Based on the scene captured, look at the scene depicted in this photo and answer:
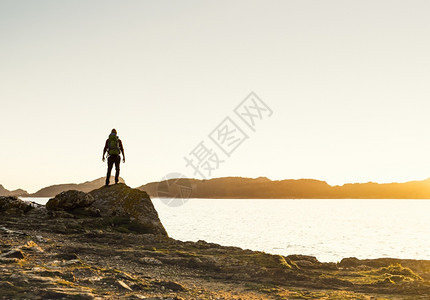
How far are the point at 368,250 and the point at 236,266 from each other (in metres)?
40.1

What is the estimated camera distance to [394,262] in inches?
816

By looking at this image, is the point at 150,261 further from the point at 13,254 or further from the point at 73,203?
the point at 73,203

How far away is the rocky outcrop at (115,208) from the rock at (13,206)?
1.39 metres

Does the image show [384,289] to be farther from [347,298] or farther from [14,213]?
[14,213]

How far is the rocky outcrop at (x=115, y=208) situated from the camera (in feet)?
75.5

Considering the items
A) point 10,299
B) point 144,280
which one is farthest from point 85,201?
point 10,299

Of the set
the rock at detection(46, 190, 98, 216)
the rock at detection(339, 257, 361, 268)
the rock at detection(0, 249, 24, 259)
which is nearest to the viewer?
the rock at detection(0, 249, 24, 259)

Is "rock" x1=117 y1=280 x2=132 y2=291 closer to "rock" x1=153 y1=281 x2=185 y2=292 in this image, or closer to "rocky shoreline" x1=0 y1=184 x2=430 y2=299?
"rocky shoreline" x1=0 y1=184 x2=430 y2=299

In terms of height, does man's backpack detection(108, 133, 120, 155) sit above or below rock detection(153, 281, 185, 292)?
above

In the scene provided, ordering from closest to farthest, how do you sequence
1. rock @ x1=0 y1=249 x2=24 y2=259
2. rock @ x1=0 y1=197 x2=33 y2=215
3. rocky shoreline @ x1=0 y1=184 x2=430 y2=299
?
rocky shoreline @ x1=0 y1=184 x2=430 y2=299 < rock @ x1=0 y1=249 x2=24 y2=259 < rock @ x1=0 y1=197 x2=33 y2=215

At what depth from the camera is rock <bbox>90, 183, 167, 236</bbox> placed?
23.3 metres

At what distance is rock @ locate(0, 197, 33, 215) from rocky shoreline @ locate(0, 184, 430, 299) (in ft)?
0.19

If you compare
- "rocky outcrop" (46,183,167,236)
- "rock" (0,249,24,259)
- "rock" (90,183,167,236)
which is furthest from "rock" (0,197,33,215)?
"rock" (0,249,24,259)

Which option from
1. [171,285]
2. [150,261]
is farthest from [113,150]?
[171,285]
